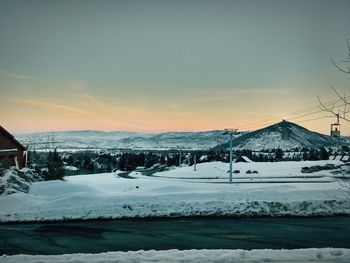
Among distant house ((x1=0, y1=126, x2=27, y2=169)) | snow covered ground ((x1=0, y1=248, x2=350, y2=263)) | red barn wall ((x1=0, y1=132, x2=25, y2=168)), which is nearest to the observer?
snow covered ground ((x1=0, y1=248, x2=350, y2=263))

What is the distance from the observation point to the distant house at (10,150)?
36344 mm

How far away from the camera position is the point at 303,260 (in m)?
9.98

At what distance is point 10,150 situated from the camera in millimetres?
37281

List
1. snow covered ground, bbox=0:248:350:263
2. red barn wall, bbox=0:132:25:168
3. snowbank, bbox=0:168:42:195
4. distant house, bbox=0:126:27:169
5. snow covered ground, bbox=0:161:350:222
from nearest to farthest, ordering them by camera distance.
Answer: snow covered ground, bbox=0:248:350:263, snow covered ground, bbox=0:161:350:222, snowbank, bbox=0:168:42:195, distant house, bbox=0:126:27:169, red barn wall, bbox=0:132:25:168

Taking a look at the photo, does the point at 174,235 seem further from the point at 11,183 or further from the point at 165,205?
the point at 11,183

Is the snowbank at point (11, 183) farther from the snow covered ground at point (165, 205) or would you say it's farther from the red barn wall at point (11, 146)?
the red barn wall at point (11, 146)

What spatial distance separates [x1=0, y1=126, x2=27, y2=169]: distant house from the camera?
36344 millimetres

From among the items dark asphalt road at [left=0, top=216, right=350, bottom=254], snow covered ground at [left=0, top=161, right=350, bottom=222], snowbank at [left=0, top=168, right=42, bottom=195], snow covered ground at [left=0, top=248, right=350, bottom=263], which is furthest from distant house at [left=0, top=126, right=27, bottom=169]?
snow covered ground at [left=0, top=248, right=350, bottom=263]

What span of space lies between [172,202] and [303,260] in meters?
13.8

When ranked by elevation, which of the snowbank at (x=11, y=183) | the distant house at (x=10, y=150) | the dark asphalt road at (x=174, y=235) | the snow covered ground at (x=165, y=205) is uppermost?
the distant house at (x=10, y=150)

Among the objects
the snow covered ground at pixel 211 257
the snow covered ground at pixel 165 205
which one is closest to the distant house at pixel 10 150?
the snow covered ground at pixel 165 205

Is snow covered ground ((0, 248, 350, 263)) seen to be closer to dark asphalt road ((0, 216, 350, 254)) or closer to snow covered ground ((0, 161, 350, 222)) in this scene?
dark asphalt road ((0, 216, 350, 254))

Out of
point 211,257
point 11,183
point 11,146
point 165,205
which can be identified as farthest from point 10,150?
point 211,257

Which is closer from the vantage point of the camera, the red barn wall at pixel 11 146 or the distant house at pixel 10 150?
the distant house at pixel 10 150
